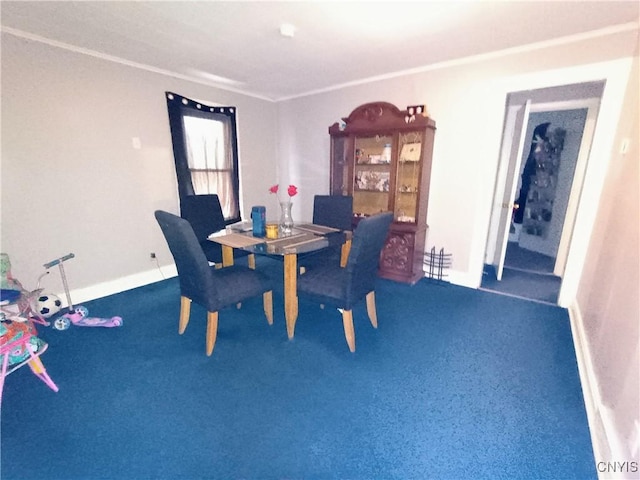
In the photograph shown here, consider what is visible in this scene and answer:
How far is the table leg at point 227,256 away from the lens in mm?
2615

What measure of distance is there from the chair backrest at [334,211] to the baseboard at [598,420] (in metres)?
2.07

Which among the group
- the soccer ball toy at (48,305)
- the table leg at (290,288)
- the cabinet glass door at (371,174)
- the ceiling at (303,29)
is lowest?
the soccer ball toy at (48,305)

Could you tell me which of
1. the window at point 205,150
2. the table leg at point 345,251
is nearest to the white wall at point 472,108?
the table leg at point 345,251

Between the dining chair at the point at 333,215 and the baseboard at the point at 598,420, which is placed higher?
the dining chair at the point at 333,215

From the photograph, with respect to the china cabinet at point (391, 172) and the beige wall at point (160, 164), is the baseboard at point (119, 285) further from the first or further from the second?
the china cabinet at point (391, 172)

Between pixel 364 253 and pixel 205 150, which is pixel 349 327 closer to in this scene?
pixel 364 253

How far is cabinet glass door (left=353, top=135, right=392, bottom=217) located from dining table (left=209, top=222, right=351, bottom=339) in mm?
1114

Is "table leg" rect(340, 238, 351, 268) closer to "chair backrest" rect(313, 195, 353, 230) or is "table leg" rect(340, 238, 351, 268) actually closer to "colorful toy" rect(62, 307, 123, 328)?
"chair backrest" rect(313, 195, 353, 230)

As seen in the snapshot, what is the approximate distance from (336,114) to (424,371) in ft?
10.7

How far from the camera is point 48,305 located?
8.23ft

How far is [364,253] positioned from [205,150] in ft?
9.05

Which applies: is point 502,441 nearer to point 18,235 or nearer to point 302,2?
point 302,2

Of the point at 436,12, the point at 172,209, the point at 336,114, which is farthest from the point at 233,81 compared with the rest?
the point at 436,12

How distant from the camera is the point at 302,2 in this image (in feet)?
6.16
